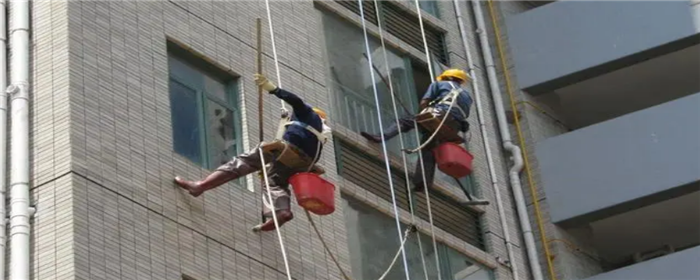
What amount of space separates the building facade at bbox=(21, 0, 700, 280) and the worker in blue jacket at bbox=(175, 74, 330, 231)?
241mm

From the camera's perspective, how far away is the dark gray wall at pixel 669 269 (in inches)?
832

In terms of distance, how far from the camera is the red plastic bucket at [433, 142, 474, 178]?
64.3 feet

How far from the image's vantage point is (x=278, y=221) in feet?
54.2

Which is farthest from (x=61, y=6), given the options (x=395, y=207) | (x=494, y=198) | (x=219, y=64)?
(x=494, y=198)

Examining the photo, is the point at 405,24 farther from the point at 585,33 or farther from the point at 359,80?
the point at 585,33

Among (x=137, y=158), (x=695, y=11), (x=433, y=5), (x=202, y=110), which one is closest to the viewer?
(x=137, y=158)

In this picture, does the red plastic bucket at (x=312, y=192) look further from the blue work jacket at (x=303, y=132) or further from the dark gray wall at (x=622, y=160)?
the dark gray wall at (x=622, y=160)

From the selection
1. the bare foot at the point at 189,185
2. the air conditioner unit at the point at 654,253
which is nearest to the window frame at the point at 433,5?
the air conditioner unit at the point at 654,253

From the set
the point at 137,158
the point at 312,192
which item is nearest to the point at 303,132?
the point at 312,192

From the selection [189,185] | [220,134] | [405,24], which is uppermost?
[405,24]

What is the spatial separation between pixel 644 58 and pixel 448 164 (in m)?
5.13

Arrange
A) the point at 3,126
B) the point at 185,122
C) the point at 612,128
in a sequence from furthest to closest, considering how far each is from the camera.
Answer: the point at 612,128, the point at 185,122, the point at 3,126

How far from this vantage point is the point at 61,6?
1644 cm

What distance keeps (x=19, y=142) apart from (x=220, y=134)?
2484mm
